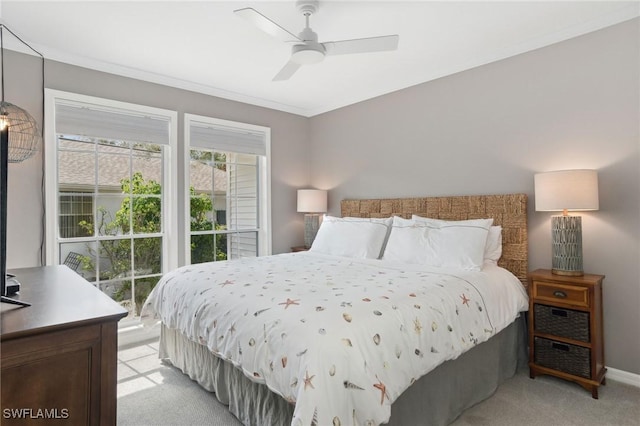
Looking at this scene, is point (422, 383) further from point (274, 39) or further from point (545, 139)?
point (274, 39)

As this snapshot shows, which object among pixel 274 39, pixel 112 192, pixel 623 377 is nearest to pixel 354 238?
pixel 274 39

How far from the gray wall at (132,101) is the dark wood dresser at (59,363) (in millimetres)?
2238

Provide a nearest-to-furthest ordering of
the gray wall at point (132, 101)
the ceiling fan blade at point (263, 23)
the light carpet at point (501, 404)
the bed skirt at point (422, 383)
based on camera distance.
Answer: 1. the bed skirt at point (422, 383)
2. the ceiling fan blade at point (263, 23)
3. the light carpet at point (501, 404)
4. the gray wall at point (132, 101)

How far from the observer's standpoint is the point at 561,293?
99.6 inches

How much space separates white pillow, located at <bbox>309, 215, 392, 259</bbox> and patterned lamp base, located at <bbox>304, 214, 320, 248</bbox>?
75cm

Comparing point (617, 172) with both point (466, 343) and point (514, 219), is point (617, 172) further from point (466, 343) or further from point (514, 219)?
point (466, 343)

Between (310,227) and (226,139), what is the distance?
1522 mm

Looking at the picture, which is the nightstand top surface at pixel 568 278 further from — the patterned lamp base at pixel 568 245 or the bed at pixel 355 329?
the bed at pixel 355 329

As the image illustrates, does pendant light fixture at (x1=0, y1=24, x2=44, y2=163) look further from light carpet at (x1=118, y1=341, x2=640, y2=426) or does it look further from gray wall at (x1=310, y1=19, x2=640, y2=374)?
gray wall at (x1=310, y1=19, x2=640, y2=374)

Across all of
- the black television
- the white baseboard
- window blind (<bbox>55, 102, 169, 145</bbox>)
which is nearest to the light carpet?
the white baseboard

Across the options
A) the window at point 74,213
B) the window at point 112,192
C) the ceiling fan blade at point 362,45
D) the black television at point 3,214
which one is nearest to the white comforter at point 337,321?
the black television at point 3,214

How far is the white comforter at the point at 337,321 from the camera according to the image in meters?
1.47

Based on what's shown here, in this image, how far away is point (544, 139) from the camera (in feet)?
9.75

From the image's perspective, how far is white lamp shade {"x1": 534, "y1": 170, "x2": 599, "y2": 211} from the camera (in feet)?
8.11
